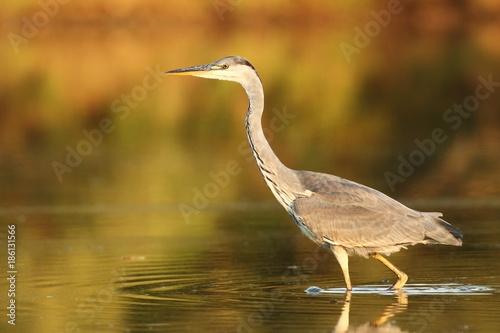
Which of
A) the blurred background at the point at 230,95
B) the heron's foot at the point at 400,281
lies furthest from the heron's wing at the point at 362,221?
the blurred background at the point at 230,95

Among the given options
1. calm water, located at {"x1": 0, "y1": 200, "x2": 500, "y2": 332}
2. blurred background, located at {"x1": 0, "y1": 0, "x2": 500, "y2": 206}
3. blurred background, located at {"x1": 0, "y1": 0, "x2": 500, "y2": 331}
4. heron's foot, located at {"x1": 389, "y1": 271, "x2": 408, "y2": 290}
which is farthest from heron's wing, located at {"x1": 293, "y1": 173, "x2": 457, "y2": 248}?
blurred background, located at {"x1": 0, "y1": 0, "x2": 500, "y2": 206}

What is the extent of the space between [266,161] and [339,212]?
889mm

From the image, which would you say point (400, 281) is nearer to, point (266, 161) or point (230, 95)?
point (266, 161)

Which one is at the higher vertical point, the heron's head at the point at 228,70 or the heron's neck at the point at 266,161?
the heron's head at the point at 228,70

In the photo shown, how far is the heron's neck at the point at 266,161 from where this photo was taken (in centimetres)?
1187

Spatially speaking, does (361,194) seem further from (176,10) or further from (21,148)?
(176,10)

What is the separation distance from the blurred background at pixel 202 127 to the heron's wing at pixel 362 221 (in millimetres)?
1838

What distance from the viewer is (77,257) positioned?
45.0 feet

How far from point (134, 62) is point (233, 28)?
19474 mm

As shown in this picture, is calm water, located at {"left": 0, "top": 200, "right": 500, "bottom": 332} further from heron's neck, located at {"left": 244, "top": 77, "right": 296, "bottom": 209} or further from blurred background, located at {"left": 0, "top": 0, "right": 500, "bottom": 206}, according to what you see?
blurred background, located at {"left": 0, "top": 0, "right": 500, "bottom": 206}

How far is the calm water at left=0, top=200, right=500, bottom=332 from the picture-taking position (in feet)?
33.0

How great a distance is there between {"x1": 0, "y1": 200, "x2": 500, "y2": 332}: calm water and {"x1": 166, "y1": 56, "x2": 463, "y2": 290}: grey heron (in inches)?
16.7

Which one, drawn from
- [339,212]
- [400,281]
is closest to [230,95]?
[339,212]

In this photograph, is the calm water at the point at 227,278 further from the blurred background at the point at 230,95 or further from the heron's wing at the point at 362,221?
the blurred background at the point at 230,95
